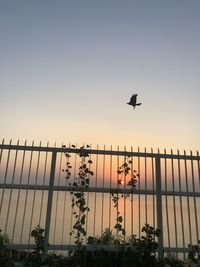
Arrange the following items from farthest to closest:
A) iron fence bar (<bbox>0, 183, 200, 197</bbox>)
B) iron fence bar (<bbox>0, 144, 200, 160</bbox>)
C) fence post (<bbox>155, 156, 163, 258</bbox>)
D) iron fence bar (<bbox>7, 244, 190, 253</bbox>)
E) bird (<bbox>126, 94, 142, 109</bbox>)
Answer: bird (<bbox>126, 94, 142, 109</bbox>) → iron fence bar (<bbox>0, 144, 200, 160</bbox>) → iron fence bar (<bbox>0, 183, 200, 197</bbox>) → fence post (<bbox>155, 156, 163, 258</bbox>) → iron fence bar (<bbox>7, 244, 190, 253</bbox>)

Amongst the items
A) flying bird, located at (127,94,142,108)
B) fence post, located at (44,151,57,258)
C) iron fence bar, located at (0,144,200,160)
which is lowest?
fence post, located at (44,151,57,258)

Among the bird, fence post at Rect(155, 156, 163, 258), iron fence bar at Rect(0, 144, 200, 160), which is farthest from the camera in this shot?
the bird

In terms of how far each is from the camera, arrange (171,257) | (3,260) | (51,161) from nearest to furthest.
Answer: (3,260) < (171,257) < (51,161)

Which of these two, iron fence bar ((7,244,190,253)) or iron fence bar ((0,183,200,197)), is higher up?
iron fence bar ((0,183,200,197))

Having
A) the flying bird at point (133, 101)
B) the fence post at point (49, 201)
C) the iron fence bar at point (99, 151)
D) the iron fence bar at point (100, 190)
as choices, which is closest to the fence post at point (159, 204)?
the iron fence bar at point (100, 190)

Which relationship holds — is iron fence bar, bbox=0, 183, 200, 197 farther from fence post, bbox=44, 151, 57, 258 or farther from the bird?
the bird

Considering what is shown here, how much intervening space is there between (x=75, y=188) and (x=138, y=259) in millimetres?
1891

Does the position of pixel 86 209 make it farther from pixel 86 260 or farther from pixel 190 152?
pixel 190 152

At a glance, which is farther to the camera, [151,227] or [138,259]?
[151,227]

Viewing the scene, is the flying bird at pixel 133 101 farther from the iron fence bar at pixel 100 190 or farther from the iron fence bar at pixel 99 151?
the iron fence bar at pixel 100 190

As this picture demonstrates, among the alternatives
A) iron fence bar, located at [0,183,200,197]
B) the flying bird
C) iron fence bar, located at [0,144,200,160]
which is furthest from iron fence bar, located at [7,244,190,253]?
the flying bird

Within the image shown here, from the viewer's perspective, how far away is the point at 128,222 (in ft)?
19.4

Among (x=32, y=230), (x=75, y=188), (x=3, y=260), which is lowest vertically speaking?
(x=3, y=260)

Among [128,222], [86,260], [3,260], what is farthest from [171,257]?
[3,260]
